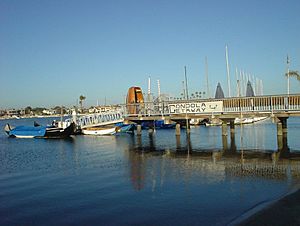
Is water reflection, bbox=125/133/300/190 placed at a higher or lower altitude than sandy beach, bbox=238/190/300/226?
lower

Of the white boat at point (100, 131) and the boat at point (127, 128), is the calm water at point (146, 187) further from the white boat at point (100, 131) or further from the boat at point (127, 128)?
the boat at point (127, 128)

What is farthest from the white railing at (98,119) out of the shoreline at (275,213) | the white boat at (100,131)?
the shoreline at (275,213)

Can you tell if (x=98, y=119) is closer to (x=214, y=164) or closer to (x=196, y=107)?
(x=196, y=107)

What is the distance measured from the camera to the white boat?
49.5m

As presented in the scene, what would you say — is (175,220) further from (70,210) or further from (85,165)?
(85,165)

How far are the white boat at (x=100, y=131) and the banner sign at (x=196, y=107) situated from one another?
1413 centimetres

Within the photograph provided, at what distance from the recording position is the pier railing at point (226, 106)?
3036cm

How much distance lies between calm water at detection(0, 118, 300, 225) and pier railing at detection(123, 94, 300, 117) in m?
6.36

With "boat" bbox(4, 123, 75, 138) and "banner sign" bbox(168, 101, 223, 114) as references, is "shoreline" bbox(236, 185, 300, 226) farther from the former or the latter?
"boat" bbox(4, 123, 75, 138)

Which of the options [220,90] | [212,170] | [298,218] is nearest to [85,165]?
→ [212,170]

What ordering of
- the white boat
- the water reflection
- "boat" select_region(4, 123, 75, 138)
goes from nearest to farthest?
the water reflection → "boat" select_region(4, 123, 75, 138) → the white boat

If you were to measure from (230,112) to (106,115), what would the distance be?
1006 inches

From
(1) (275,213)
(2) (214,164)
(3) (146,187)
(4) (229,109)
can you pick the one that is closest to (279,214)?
(1) (275,213)

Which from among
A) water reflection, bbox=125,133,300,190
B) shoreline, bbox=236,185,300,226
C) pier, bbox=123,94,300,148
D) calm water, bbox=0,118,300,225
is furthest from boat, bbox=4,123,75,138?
shoreline, bbox=236,185,300,226
